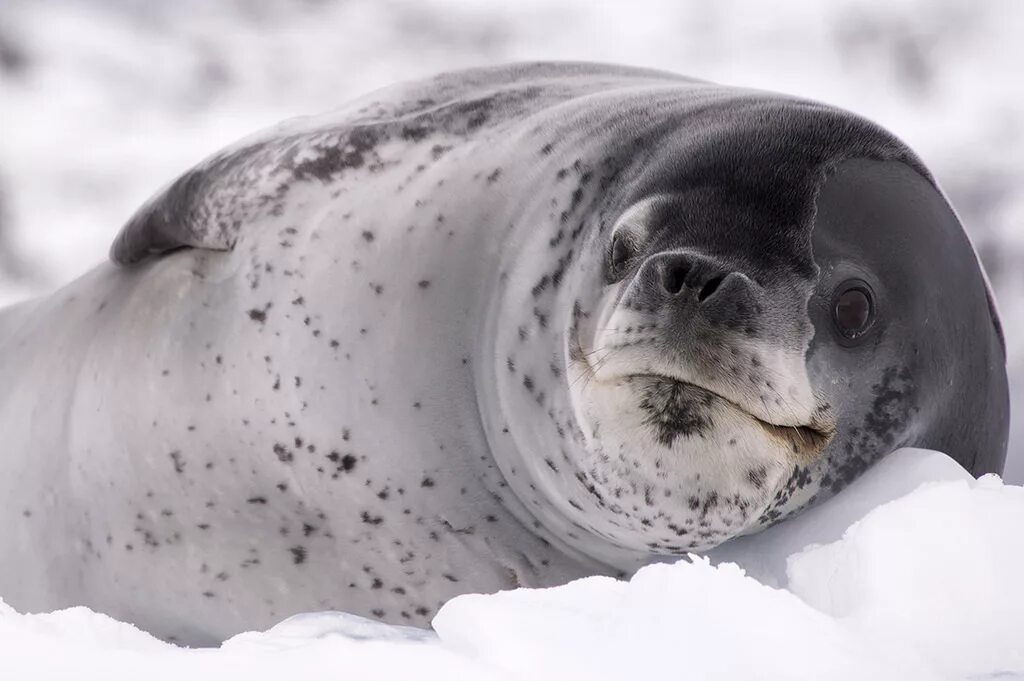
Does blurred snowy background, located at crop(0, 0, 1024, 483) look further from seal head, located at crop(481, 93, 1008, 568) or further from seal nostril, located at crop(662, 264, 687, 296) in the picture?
seal nostril, located at crop(662, 264, 687, 296)

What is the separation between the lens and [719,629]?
1041 millimetres

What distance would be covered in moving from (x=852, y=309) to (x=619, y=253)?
0.28 metres

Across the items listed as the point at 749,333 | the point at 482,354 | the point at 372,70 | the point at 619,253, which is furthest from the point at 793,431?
the point at 372,70

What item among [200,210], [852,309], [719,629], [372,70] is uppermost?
[372,70]

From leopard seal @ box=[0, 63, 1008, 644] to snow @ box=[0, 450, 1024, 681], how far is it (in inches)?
7.7

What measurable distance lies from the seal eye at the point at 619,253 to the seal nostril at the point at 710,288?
16 cm

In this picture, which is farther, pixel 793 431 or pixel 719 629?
pixel 793 431

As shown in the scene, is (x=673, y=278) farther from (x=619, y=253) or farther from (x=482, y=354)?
(x=482, y=354)

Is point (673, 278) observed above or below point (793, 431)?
above

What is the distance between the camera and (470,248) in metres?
1.71

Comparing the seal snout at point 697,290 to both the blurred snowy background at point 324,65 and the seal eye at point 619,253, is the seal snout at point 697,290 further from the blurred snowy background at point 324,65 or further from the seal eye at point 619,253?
the blurred snowy background at point 324,65

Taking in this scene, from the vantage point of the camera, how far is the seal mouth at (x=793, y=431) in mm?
1257

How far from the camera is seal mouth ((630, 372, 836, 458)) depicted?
126 cm

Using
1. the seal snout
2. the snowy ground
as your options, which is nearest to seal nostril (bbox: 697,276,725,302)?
the seal snout
